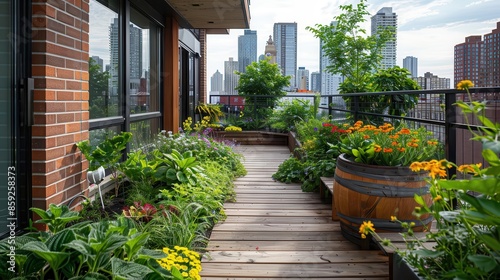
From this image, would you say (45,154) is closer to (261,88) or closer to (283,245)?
(283,245)

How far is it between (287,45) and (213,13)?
4517 cm

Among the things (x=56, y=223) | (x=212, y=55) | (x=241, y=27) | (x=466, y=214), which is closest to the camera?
(x=466, y=214)

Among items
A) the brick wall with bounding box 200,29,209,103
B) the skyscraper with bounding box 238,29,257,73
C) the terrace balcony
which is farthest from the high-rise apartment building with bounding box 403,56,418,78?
the skyscraper with bounding box 238,29,257,73

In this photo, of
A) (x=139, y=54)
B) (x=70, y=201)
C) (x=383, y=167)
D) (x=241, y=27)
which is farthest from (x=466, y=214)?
(x=241, y=27)

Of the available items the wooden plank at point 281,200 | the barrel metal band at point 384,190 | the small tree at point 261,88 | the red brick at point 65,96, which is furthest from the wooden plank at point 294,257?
the small tree at point 261,88

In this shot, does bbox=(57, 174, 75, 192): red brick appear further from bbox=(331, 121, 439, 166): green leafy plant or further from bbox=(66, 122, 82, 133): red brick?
bbox=(331, 121, 439, 166): green leafy plant

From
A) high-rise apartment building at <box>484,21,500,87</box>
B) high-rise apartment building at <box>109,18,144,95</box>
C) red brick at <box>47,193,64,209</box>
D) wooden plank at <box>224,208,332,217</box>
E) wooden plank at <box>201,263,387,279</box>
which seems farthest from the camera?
high-rise apartment building at <box>484,21,500,87</box>

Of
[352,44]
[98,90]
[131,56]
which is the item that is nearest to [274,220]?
[98,90]

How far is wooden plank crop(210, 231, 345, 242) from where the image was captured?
10.9 ft

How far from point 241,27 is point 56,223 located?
8017 millimetres

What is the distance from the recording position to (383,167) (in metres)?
2.91

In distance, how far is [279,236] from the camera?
340cm

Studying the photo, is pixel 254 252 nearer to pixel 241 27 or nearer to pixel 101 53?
pixel 101 53

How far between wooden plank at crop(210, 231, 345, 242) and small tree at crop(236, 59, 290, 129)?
A: 827cm
